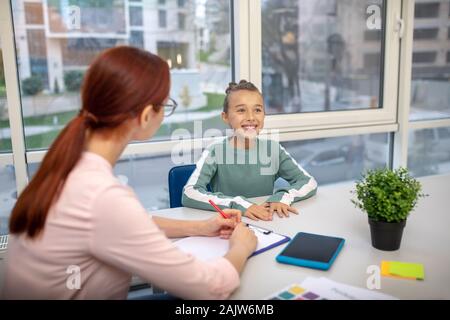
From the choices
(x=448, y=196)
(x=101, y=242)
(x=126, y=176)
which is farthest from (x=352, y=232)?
(x=126, y=176)

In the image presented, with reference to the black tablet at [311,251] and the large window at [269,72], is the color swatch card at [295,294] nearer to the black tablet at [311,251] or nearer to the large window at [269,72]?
the black tablet at [311,251]

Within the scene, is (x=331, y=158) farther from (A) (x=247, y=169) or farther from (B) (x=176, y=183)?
(B) (x=176, y=183)

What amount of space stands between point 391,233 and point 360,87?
6.50ft

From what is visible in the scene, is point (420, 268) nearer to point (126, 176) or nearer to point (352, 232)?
point (352, 232)

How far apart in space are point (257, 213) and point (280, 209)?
→ 0.10 m

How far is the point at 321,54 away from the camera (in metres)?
2.80

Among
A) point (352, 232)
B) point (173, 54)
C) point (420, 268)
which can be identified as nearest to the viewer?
point (420, 268)

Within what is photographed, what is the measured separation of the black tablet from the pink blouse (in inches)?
9.5

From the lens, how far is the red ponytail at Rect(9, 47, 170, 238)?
0.88m

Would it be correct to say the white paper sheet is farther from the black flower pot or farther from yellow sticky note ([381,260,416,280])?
the black flower pot

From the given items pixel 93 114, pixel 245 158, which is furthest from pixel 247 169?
pixel 93 114

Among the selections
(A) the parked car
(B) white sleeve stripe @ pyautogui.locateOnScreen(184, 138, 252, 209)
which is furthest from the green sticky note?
(A) the parked car

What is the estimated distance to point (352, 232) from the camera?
4.42ft

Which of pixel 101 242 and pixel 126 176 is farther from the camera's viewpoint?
pixel 126 176
